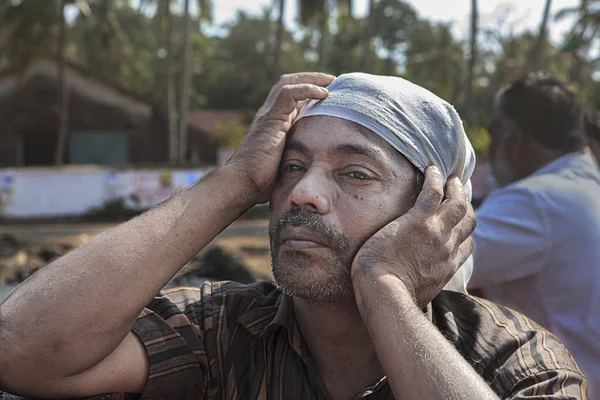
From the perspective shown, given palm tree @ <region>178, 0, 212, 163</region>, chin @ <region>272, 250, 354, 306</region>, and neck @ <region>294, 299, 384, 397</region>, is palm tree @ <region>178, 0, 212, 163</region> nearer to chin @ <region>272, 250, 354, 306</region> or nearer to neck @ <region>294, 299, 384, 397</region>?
neck @ <region>294, 299, 384, 397</region>

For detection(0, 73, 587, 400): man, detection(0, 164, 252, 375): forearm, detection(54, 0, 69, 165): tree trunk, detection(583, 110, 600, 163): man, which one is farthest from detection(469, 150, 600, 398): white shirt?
detection(54, 0, 69, 165): tree trunk

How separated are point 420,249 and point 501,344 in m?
0.37

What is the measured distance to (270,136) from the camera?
7.43 ft

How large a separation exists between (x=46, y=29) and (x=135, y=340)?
2599 centimetres

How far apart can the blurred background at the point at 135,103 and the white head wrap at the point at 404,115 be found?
280 cm

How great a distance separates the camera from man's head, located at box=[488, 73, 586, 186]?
3.72m

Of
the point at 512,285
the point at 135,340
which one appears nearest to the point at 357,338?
the point at 135,340

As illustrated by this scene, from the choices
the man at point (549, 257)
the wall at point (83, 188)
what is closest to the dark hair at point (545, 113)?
the man at point (549, 257)

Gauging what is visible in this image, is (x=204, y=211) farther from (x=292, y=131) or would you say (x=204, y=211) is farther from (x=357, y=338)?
(x=357, y=338)

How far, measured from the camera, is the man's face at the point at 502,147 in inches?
149

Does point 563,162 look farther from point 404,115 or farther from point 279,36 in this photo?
point 279,36

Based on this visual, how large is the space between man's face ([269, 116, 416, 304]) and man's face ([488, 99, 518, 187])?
1776mm

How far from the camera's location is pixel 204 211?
2.16m

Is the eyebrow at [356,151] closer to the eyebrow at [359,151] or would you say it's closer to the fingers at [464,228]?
the eyebrow at [359,151]
